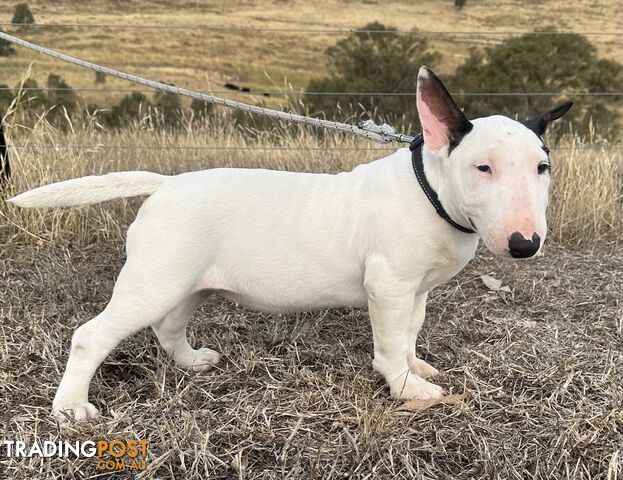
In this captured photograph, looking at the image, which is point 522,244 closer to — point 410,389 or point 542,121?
point 542,121

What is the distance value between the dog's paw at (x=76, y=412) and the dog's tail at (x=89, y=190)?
2.31ft

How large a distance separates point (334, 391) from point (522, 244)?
1.01m

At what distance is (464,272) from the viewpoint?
3646 mm

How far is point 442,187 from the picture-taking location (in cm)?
198

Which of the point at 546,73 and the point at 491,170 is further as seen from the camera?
the point at 546,73

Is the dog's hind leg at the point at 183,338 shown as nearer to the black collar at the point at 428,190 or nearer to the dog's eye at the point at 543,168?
the black collar at the point at 428,190

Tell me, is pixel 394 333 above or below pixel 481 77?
above

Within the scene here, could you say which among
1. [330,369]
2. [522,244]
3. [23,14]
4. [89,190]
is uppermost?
[522,244]

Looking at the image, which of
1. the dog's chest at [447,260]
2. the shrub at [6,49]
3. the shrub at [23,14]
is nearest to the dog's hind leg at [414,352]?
the dog's chest at [447,260]

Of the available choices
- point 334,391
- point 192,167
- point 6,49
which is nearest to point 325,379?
point 334,391

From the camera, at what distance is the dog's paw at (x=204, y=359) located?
99.4 inches

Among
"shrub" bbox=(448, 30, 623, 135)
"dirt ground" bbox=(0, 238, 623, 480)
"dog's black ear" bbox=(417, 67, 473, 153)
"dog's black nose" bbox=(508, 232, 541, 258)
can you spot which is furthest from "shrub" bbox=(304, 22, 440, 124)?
"dog's black nose" bbox=(508, 232, 541, 258)

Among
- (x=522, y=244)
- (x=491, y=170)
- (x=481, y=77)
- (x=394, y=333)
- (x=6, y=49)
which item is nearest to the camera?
(x=522, y=244)

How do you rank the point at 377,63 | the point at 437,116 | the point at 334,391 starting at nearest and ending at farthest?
the point at 437,116 → the point at 334,391 → the point at 377,63
